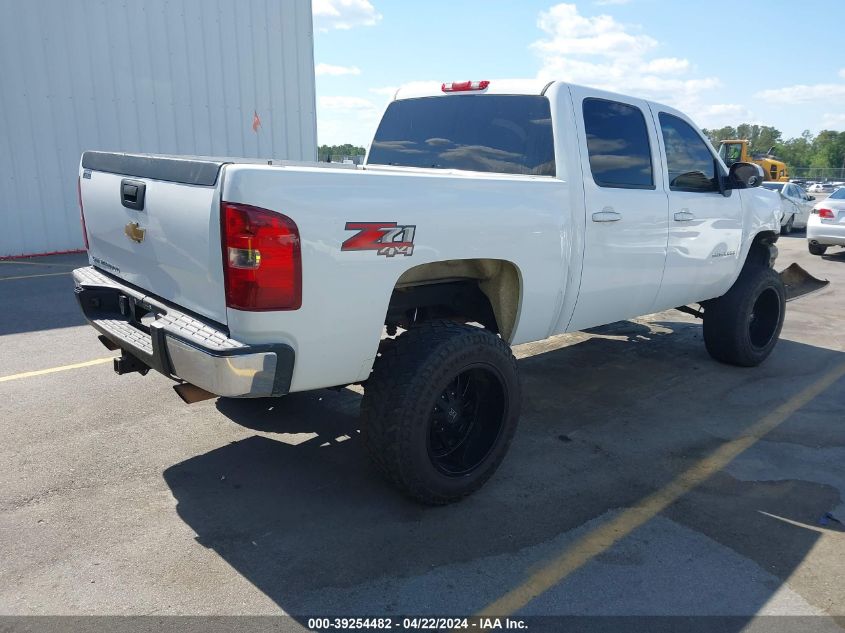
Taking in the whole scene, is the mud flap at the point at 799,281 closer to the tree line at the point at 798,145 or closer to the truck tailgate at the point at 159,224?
the truck tailgate at the point at 159,224

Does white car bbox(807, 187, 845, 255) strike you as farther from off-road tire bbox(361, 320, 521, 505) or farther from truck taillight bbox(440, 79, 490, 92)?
off-road tire bbox(361, 320, 521, 505)

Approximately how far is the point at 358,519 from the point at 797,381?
4250 millimetres

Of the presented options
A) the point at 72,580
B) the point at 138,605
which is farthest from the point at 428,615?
the point at 72,580

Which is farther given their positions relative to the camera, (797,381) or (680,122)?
(797,381)

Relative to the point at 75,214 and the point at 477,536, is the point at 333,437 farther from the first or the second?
the point at 75,214

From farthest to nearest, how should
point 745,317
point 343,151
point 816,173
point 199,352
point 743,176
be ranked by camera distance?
point 816,173 → point 343,151 → point 745,317 → point 743,176 → point 199,352

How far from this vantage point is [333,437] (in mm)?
4184

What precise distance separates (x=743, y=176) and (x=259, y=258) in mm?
4167

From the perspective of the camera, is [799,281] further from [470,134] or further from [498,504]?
[498,504]

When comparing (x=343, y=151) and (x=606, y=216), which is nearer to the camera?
(x=606, y=216)

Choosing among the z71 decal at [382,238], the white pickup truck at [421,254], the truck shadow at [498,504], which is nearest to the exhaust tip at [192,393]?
the white pickup truck at [421,254]

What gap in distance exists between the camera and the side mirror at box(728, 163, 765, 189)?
5.16m

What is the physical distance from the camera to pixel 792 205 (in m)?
19.4

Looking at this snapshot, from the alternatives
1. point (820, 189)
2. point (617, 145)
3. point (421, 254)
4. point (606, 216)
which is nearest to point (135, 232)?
point (421, 254)
